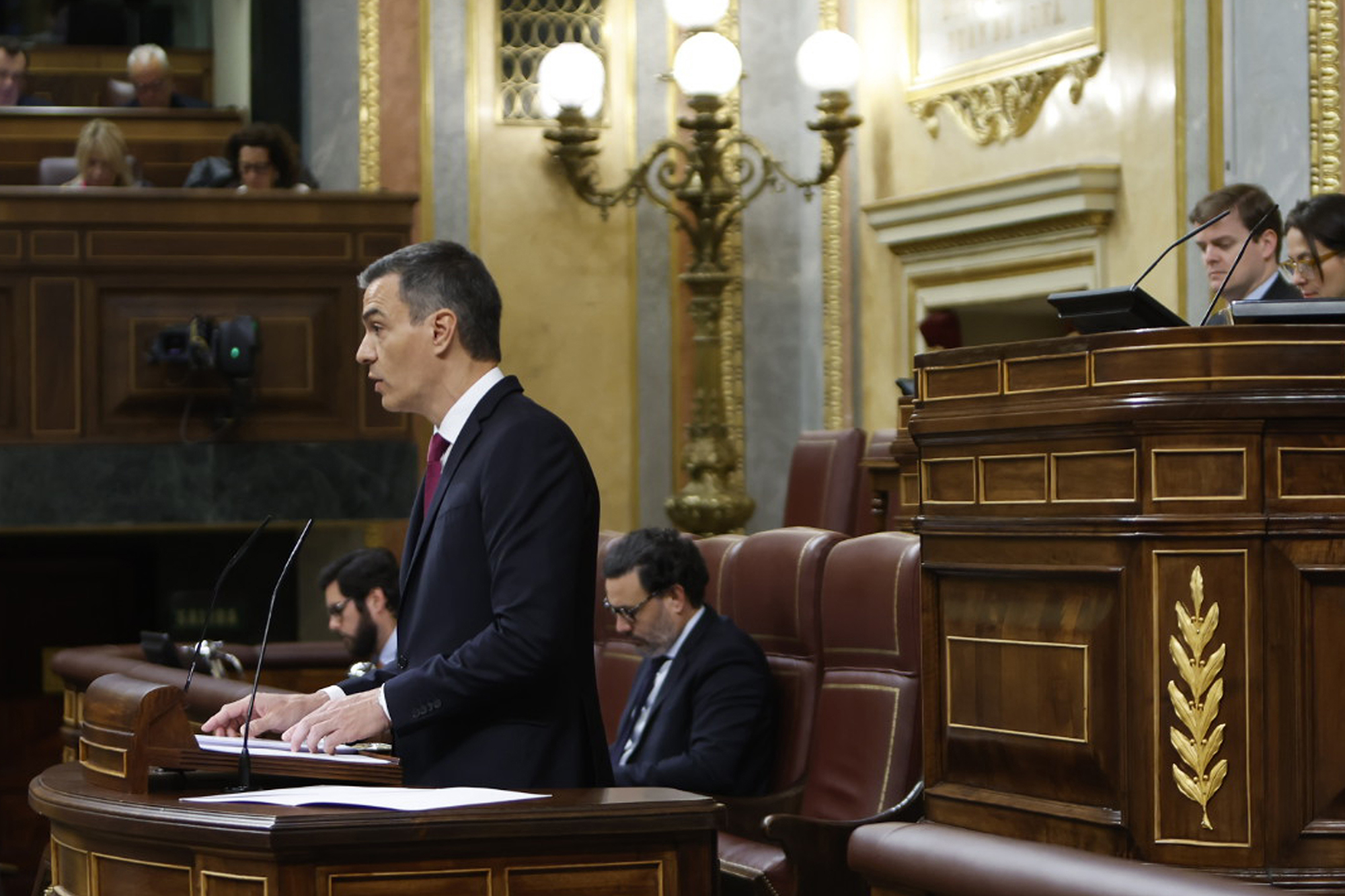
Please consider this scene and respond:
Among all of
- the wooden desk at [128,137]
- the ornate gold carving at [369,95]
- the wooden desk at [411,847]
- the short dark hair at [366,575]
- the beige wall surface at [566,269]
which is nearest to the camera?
the wooden desk at [411,847]

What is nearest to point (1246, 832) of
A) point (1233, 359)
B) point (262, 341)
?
point (1233, 359)

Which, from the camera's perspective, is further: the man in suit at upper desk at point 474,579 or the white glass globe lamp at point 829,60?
the white glass globe lamp at point 829,60

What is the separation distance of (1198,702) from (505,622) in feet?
2.90

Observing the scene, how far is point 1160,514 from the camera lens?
2.72m

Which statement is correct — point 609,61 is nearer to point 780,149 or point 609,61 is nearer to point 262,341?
point 780,149

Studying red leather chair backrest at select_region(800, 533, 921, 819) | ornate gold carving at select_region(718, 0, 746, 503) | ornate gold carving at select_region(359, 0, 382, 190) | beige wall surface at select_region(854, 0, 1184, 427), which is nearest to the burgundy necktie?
red leather chair backrest at select_region(800, 533, 921, 819)

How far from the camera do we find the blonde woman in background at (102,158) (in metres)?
7.97

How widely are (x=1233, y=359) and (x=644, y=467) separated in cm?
660

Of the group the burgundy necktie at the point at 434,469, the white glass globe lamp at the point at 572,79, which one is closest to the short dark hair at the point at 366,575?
the burgundy necktie at the point at 434,469

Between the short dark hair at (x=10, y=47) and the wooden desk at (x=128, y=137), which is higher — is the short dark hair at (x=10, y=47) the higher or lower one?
the higher one

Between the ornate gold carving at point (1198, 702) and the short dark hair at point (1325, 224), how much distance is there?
939 millimetres

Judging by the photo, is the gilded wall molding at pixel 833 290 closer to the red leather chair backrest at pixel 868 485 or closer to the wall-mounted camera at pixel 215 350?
the red leather chair backrest at pixel 868 485

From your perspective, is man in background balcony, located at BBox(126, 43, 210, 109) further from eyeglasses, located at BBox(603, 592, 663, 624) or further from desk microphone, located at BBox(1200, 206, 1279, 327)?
desk microphone, located at BBox(1200, 206, 1279, 327)

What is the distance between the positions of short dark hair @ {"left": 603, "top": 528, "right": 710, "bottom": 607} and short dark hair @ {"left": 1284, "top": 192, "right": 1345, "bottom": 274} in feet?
5.72
